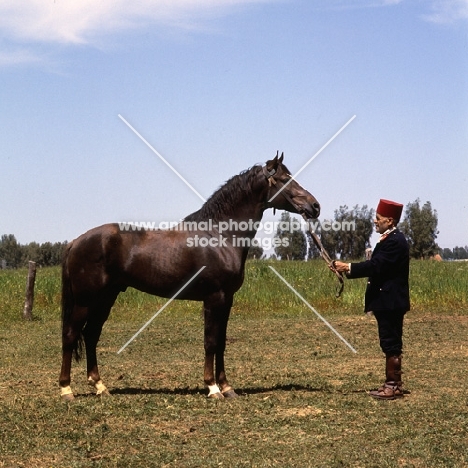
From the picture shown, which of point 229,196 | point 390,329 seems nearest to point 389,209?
point 390,329

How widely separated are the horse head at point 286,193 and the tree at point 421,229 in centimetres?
8479

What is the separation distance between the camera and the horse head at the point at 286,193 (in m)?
7.81

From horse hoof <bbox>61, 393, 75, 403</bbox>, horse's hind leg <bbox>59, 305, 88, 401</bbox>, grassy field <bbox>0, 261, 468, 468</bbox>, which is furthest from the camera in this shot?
horse's hind leg <bbox>59, 305, 88, 401</bbox>

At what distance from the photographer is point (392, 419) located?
6.64 metres

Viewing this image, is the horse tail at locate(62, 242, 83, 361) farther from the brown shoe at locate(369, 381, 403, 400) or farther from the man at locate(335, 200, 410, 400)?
the brown shoe at locate(369, 381, 403, 400)

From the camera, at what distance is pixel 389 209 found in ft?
25.1

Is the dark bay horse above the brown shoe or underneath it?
above

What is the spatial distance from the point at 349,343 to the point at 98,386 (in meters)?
5.69

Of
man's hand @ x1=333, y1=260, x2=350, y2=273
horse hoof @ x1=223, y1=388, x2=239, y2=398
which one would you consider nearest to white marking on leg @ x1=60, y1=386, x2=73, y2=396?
horse hoof @ x1=223, y1=388, x2=239, y2=398

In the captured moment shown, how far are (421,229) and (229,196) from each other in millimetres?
87752

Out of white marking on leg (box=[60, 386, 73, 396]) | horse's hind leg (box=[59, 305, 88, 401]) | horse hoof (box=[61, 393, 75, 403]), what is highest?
horse's hind leg (box=[59, 305, 88, 401])

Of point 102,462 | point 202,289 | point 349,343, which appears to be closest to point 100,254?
point 202,289

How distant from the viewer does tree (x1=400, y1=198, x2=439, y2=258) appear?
299ft

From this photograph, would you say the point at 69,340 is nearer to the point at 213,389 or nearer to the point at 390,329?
the point at 213,389
